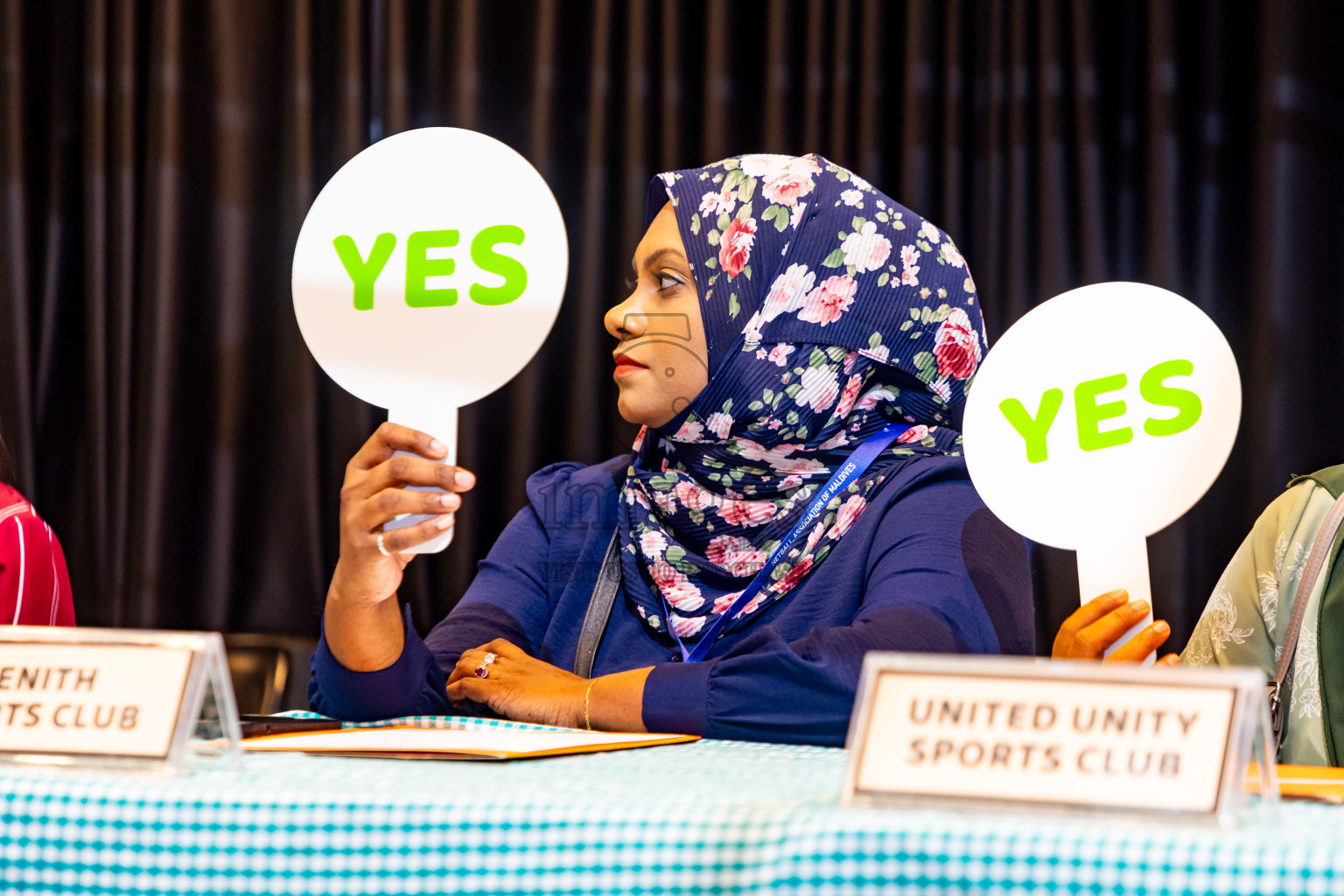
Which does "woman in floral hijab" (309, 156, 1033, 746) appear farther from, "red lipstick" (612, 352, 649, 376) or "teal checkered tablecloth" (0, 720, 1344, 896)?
"teal checkered tablecloth" (0, 720, 1344, 896)

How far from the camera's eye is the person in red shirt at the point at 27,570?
4.60 feet

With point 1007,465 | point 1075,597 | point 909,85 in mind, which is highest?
point 909,85

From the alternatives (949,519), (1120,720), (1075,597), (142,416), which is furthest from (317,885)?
(142,416)

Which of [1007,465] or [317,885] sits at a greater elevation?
[1007,465]

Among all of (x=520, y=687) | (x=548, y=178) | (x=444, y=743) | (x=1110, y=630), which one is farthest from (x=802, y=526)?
(x=548, y=178)

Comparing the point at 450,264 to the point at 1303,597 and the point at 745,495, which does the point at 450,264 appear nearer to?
the point at 745,495

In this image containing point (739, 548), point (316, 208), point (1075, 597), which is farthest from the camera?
point (1075, 597)

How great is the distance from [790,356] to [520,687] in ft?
1.73

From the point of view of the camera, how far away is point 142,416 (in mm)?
2434

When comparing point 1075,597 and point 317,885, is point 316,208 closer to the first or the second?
point 317,885

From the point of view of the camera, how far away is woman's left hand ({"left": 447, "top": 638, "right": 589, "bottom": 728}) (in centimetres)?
109

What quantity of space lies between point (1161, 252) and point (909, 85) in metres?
0.51

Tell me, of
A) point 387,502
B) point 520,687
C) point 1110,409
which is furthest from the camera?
point 520,687

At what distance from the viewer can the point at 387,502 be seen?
0.99 metres
